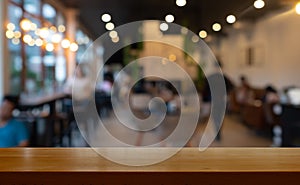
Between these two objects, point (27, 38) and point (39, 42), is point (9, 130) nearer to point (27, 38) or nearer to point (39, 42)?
point (27, 38)

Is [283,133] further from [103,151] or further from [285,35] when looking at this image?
[103,151]

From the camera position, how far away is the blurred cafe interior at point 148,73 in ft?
7.63

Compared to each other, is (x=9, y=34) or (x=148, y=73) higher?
(x=9, y=34)

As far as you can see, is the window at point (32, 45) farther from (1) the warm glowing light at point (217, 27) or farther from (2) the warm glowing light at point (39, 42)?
(1) the warm glowing light at point (217, 27)

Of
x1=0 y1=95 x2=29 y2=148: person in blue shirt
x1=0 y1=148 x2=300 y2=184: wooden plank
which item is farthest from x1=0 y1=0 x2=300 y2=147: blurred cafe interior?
x1=0 y1=148 x2=300 y2=184: wooden plank

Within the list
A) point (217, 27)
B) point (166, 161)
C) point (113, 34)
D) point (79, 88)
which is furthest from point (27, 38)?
point (166, 161)

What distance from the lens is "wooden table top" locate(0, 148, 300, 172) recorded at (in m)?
1.04

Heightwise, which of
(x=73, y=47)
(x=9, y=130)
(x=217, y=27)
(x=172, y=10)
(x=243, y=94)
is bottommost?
(x=9, y=130)

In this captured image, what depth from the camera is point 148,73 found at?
9.12 ft

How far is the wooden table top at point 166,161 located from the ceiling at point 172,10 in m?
1.25

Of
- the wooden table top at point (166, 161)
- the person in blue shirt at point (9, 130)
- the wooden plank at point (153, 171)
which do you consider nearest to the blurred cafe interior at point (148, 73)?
the person in blue shirt at point (9, 130)

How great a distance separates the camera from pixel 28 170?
101 centimetres

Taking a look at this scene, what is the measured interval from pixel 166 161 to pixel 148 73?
5.52ft

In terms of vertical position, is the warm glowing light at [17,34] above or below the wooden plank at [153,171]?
above
